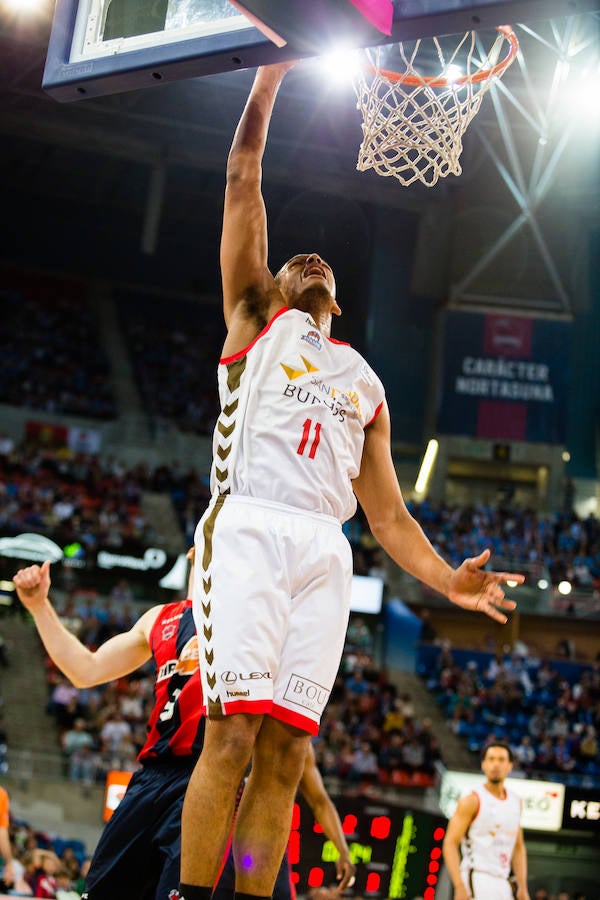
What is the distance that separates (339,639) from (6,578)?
17193 millimetres

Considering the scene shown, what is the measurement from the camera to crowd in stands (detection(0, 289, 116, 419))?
2644 centimetres

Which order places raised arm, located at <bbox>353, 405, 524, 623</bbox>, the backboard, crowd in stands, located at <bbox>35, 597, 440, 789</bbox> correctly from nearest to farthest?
the backboard → raised arm, located at <bbox>353, 405, 524, 623</bbox> → crowd in stands, located at <bbox>35, 597, 440, 789</bbox>

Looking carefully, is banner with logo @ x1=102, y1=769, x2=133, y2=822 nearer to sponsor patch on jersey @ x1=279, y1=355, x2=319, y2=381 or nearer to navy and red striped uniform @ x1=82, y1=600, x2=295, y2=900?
navy and red striped uniform @ x1=82, y1=600, x2=295, y2=900

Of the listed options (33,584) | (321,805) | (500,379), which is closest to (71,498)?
(500,379)

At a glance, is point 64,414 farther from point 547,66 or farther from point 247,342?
point 247,342

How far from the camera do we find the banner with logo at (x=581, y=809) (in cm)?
1525

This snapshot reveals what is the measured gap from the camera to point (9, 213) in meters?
29.3

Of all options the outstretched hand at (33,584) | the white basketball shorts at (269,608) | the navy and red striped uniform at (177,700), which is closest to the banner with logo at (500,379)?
the navy and red striped uniform at (177,700)

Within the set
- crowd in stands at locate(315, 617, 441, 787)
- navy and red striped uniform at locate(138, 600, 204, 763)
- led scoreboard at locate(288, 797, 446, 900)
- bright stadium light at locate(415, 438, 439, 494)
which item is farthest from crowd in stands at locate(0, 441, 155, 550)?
navy and red striped uniform at locate(138, 600, 204, 763)

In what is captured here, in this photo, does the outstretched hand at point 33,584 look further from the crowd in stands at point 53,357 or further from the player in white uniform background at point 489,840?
the crowd in stands at point 53,357

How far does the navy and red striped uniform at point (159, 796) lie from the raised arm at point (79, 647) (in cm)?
26

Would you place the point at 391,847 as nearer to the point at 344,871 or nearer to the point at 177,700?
the point at 344,871

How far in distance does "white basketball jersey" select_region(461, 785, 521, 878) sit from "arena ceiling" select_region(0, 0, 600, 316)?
9.66m

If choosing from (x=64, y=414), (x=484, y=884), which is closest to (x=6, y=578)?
(x=64, y=414)
